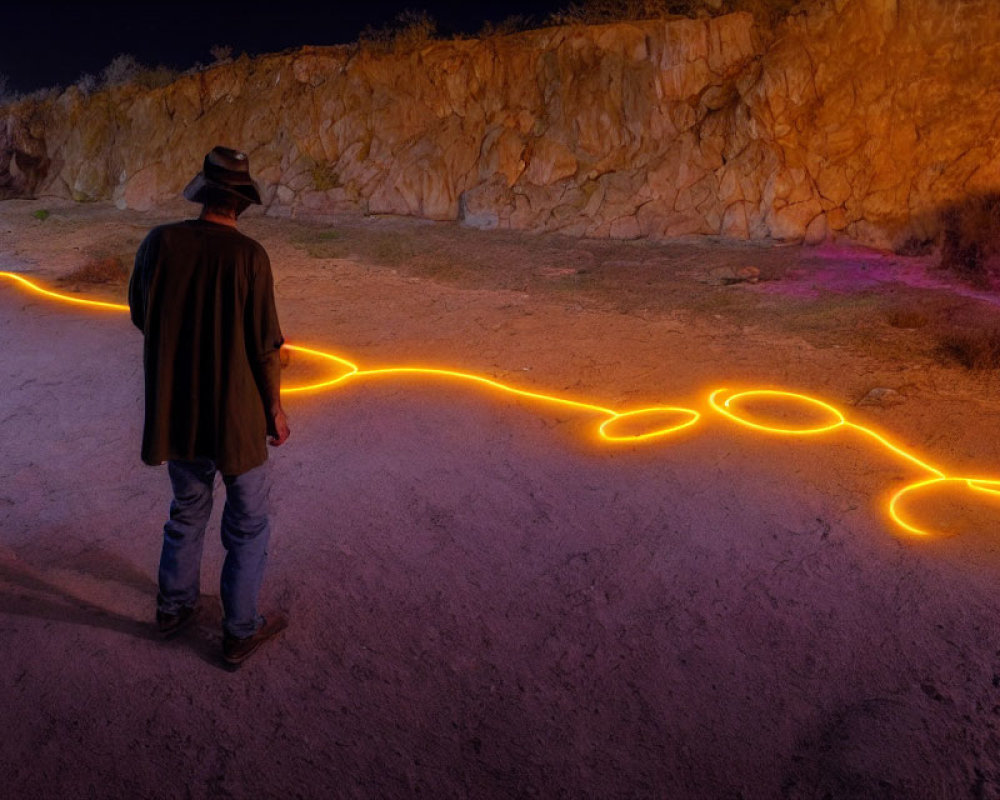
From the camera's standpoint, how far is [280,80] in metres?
16.5

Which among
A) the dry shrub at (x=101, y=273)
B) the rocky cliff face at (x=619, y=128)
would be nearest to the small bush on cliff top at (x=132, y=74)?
the rocky cliff face at (x=619, y=128)

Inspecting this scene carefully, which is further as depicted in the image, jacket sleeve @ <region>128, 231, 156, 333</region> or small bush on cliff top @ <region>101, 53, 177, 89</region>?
small bush on cliff top @ <region>101, 53, 177, 89</region>

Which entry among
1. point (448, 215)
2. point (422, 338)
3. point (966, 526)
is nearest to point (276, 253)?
point (448, 215)

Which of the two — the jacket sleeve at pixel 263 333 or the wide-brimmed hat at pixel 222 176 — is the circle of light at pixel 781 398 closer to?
the jacket sleeve at pixel 263 333

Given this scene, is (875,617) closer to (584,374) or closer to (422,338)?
(584,374)

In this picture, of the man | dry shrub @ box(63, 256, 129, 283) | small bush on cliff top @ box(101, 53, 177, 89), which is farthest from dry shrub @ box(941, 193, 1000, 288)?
small bush on cliff top @ box(101, 53, 177, 89)

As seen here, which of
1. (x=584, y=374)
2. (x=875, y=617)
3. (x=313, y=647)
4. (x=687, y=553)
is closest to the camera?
(x=313, y=647)

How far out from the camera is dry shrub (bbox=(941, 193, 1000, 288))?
9711 millimetres

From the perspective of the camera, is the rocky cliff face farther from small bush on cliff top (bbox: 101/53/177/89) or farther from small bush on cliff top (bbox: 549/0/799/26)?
small bush on cliff top (bbox: 101/53/177/89)

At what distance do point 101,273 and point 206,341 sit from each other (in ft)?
27.3

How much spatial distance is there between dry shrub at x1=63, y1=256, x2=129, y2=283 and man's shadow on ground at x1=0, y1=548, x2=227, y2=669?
23.4ft

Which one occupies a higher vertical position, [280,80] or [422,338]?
[280,80]

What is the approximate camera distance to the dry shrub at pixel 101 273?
32.2 feet

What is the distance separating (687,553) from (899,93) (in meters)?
10.9
